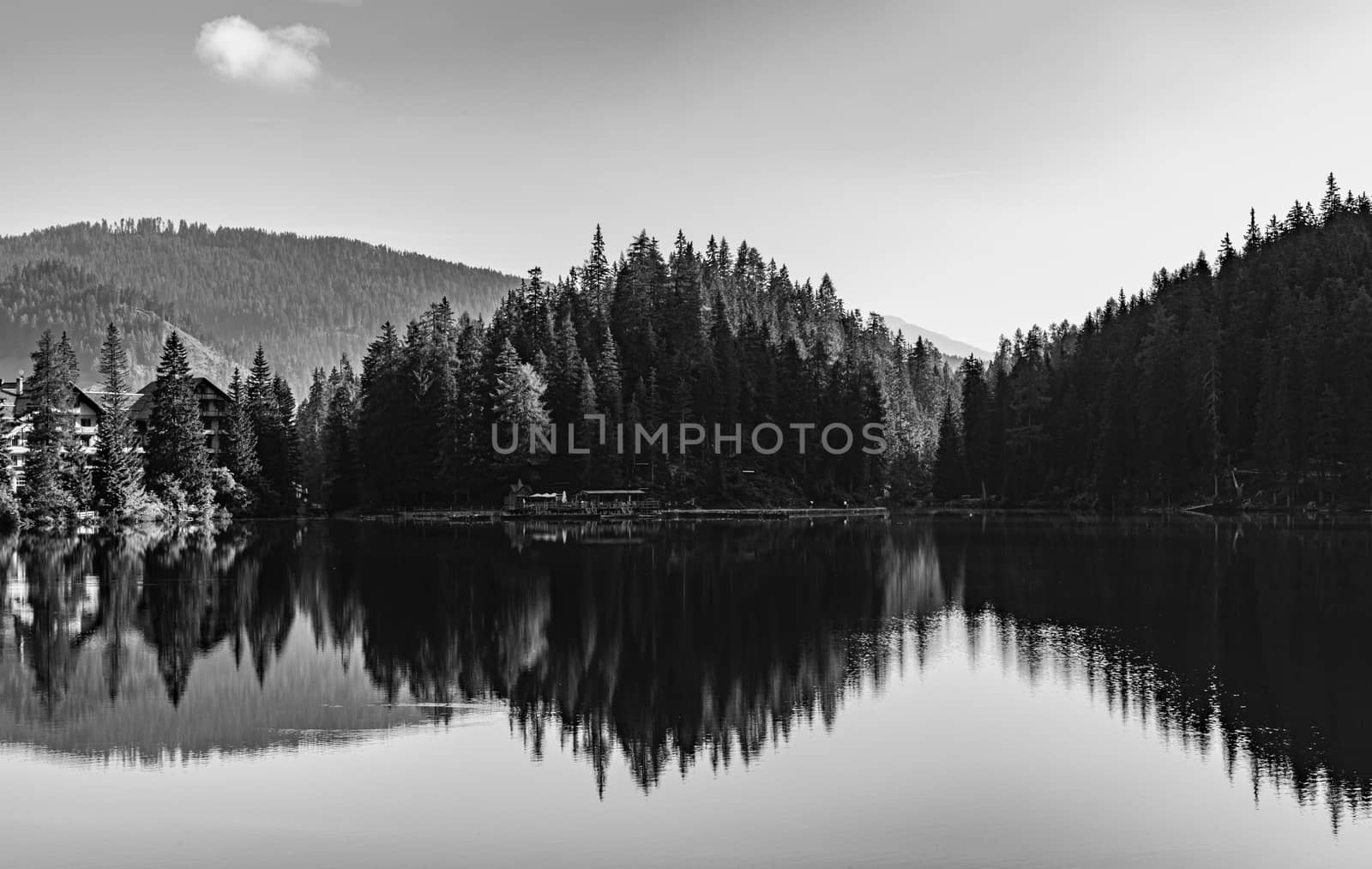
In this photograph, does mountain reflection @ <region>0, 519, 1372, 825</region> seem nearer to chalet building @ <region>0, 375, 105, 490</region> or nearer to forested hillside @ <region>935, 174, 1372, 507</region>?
chalet building @ <region>0, 375, 105, 490</region>

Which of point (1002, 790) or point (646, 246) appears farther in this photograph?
point (646, 246)

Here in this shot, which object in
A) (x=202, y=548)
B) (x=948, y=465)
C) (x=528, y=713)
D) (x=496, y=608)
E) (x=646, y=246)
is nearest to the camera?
(x=528, y=713)

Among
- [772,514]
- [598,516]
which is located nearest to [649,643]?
[598,516]

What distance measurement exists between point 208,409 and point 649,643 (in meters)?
89.8

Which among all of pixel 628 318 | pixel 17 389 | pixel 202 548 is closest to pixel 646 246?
pixel 628 318

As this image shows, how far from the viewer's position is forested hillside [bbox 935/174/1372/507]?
4281 inches

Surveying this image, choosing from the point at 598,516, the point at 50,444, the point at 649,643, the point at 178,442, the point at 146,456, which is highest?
the point at 178,442

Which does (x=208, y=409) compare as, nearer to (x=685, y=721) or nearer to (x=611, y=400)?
(x=611, y=400)

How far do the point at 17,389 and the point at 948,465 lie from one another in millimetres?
97512

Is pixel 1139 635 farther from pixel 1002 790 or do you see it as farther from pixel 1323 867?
pixel 1323 867

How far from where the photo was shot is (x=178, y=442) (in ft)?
311

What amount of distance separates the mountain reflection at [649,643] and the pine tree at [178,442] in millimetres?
24453

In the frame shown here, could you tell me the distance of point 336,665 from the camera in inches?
1329

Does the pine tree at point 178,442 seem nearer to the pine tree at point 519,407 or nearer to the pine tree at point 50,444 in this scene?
the pine tree at point 50,444
